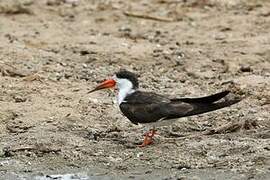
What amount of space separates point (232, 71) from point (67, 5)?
13.2 feet

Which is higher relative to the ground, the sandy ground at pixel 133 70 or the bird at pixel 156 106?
the bird at pixel 156 106

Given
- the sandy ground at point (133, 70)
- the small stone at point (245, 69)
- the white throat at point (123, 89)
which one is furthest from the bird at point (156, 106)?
the small stone at point (245, 69)

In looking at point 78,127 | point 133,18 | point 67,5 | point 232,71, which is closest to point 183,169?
point 78,127

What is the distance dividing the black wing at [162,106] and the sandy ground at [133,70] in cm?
29

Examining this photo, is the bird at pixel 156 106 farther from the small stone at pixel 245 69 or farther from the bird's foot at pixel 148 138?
the small stone at pixel 245 69

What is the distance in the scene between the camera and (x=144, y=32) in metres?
12.9

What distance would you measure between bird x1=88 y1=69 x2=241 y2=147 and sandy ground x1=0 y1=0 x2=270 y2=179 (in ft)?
0.83

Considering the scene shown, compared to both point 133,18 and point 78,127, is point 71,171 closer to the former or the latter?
point 78,127

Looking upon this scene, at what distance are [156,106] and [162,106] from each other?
58 millimetres

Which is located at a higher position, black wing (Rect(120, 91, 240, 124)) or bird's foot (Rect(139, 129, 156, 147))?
black wing (Rect(120, 91, 240, 124))

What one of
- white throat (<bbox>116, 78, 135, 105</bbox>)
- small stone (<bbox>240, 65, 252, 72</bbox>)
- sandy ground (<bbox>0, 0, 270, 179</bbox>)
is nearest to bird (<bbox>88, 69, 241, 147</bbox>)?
white throat (<bbox>116, 78, 135, 105</bbox>)

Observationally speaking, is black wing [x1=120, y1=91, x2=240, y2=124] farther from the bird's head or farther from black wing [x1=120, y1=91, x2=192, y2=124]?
the bird's head

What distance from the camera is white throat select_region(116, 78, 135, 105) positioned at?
9062mm

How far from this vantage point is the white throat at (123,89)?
9.06 m
